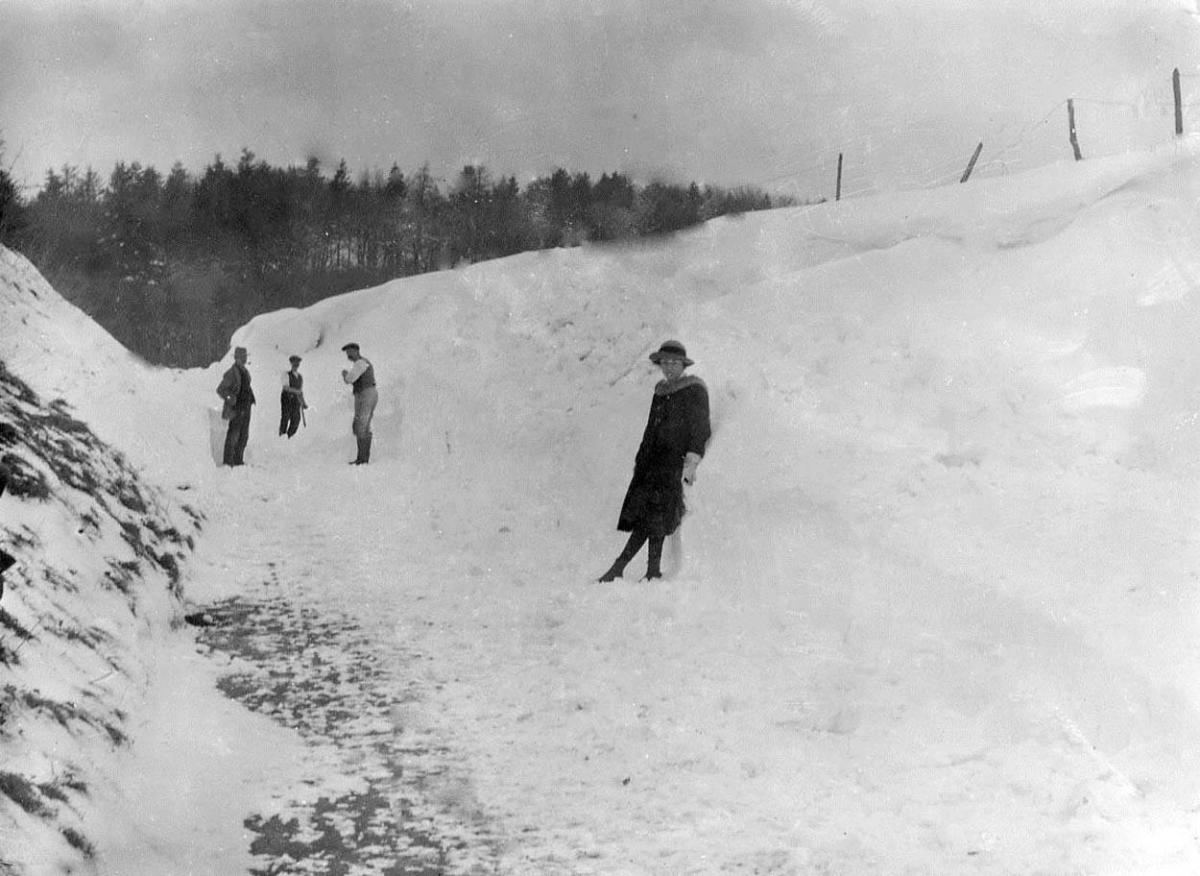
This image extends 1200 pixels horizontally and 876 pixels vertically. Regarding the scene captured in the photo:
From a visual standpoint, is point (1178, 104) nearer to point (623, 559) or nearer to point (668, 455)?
point (668, 455)

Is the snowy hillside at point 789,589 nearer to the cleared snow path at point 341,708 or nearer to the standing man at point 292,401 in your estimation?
the cleared snow path at point 341,708

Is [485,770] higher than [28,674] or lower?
lower

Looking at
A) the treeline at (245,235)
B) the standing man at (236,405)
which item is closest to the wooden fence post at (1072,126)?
the standing man at (236,405)

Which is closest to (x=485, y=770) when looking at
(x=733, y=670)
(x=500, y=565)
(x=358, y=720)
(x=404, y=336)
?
(x=358, y=720)

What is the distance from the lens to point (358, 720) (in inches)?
214

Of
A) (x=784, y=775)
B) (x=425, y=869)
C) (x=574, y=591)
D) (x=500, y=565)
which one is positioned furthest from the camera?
(x=500, y=565)

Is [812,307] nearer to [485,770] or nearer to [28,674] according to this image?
[485,770]

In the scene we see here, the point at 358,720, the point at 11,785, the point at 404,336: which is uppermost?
the point at 404,336

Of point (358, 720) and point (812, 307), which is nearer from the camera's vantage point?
point (358, 720)

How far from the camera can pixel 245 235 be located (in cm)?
5184

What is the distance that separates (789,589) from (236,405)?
998 centimetres

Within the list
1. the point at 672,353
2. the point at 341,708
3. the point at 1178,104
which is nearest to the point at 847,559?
the point at 672,353

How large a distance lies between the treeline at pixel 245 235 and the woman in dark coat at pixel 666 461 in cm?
3590

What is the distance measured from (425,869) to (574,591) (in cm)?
436
